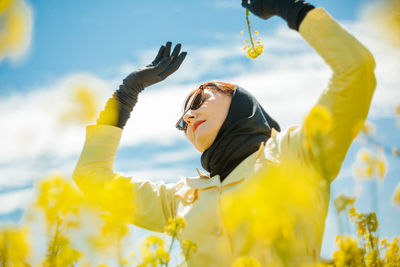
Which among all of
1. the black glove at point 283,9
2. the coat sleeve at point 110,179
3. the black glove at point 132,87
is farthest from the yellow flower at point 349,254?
the black glove at point 132,87

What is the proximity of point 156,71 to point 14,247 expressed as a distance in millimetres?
2070

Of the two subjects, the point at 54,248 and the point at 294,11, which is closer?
the point at 54,248

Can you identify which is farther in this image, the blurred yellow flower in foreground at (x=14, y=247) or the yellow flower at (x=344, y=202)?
the yellow flower at (x=344, y=202)

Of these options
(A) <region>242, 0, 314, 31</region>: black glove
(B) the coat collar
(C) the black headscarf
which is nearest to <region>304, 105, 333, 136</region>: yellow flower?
(A) <region>242, 0, 314, 31</region>: black glove

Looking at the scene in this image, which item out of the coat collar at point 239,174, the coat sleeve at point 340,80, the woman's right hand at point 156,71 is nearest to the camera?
the coat sleeve at point 340,80

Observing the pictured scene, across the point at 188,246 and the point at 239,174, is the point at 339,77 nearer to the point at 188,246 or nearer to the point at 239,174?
the point at 239,174

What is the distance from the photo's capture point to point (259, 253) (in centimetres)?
185

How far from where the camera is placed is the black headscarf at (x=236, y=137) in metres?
2.41

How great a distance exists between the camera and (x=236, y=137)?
247 centimetres

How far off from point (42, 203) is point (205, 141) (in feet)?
4.98

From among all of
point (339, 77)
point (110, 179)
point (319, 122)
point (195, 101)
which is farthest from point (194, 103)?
point (319, 122)

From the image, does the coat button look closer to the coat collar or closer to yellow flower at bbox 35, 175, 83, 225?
the coat collar

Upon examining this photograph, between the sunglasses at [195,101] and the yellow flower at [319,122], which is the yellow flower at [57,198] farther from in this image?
the sunglasses at [195,101]

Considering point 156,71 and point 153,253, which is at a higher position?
point 156,71
